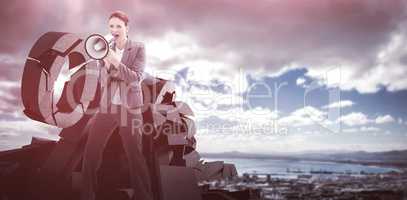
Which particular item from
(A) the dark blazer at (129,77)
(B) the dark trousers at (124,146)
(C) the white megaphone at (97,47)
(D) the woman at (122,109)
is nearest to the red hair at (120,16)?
(D) the woman at (122,109)

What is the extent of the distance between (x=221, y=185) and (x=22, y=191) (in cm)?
159

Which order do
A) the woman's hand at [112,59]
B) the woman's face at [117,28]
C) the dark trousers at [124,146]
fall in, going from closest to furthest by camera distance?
the dark trousers at [124,146]
the woman's hand at [112,59]
the woman's face at [117,28]

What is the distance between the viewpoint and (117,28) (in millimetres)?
2680

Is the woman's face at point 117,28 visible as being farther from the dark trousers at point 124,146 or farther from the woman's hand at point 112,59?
the dark trousers at point 124,146

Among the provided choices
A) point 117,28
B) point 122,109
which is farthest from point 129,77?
point 117,28

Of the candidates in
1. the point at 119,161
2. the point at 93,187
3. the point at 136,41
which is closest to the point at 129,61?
the point at 136,41

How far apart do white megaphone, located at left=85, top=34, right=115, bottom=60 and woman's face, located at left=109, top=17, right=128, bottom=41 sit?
209 mm

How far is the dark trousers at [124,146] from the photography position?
239 centimetres

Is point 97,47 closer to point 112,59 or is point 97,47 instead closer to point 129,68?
point 112,59

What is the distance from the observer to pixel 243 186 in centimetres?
341

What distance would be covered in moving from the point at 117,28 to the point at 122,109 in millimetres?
551

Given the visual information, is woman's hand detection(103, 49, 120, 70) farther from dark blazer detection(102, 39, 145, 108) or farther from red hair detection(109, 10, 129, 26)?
red hair detection(109, 10, 129, 26)

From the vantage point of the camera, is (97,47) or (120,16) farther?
(120,16)

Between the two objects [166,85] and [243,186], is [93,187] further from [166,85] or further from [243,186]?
[243,186]
